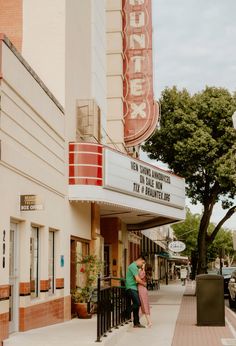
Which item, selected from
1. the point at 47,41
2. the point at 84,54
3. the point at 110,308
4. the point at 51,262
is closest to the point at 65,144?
the point at 47,41

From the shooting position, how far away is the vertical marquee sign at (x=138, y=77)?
2511 cm

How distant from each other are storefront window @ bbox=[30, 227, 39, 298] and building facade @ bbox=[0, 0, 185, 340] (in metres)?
0.02

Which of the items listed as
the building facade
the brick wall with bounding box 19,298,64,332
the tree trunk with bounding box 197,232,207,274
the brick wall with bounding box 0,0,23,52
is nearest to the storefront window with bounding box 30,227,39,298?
the building facade

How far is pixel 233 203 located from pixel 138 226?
20.5 feet

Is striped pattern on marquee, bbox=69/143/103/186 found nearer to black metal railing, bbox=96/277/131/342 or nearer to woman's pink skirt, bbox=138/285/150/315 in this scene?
black metal railing, bbox=96/277/131/342

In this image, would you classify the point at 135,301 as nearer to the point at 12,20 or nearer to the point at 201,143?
the point at 12,20

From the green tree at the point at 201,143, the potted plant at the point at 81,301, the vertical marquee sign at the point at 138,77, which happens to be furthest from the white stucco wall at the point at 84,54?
the green tree at the point at 201,143

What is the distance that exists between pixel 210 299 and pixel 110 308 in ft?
10.6

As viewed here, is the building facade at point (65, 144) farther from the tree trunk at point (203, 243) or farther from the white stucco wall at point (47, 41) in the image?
the tree trunk at point (203, 243)

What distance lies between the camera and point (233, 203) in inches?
1358

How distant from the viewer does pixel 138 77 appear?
1005 inches

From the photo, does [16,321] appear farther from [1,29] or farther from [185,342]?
[1,29]

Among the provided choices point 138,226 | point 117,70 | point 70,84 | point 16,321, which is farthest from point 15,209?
point 138,226

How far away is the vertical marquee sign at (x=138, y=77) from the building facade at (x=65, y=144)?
0.04m
